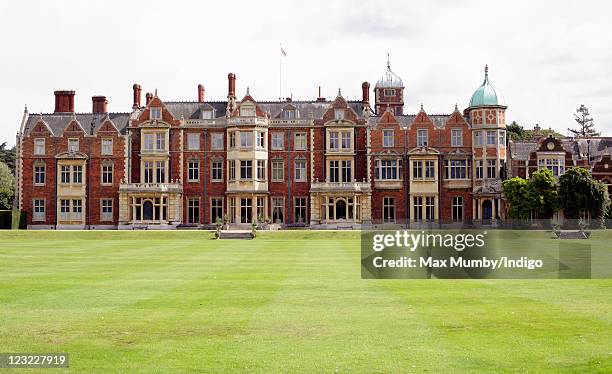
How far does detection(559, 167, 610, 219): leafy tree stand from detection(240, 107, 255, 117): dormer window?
2395cm

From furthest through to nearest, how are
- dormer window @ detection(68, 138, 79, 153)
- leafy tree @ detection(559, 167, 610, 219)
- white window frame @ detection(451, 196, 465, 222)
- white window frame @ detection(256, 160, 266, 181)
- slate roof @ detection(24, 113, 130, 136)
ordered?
slate roof @ detection(24, 113, 130, 136) < dormer window @ detection(68, 138, 79, 153) < white window frame @ detection(451, 196, 465, 222) < white window frame @ detection(256, 160, 266, 181) < leafy tree @ detection(559, 167, 610, 219)

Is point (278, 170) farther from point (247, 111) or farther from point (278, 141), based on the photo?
point (247, 111)

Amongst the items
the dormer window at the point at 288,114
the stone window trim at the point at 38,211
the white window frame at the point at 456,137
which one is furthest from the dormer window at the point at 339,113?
the stone window trim at the point at 38,211

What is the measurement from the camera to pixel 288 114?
6419cm

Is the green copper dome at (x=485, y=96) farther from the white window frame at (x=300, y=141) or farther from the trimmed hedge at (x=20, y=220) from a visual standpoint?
the trimmed hedge at (x=20, y=220)

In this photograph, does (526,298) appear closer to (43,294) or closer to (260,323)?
(260,323)

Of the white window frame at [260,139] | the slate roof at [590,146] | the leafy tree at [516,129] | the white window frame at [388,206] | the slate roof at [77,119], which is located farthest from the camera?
the leafy tree at [516,129]

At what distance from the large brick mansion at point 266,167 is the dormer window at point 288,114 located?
0.13 meters

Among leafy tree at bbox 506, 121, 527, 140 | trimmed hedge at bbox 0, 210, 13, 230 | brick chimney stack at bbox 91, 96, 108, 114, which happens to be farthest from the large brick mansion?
leafy tree at bbox 506, 121, 527, 140

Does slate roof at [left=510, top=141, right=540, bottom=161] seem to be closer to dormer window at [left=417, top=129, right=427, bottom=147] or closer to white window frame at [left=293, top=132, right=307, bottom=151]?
dormer window at [left=417, top=129, right=427, bottom=147]

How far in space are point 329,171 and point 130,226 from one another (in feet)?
53.4

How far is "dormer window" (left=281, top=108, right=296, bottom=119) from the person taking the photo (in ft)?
210

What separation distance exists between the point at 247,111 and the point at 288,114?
138 inches

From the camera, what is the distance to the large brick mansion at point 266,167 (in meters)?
62.6
